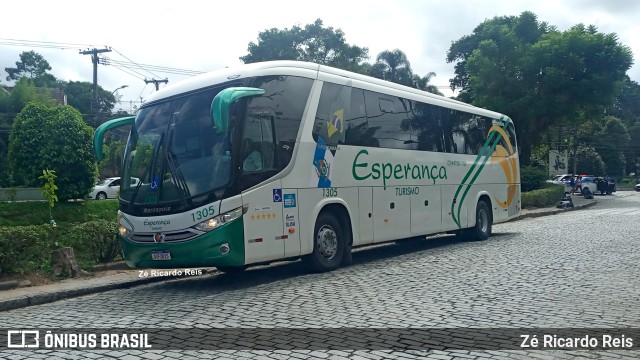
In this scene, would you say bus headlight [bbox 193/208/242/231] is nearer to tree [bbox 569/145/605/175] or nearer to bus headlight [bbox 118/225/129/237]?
bus headlight [bbox 118/225/129/237]

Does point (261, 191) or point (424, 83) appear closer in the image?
point (261, 191)

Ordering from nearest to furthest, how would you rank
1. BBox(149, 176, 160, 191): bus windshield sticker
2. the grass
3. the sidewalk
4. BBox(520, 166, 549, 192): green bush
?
1. the sidewalk
2. BBox(149, 176, 160, 191): bus windshield sticker
3. the grass
4. BBox(520, 166, 549, 192): green bush

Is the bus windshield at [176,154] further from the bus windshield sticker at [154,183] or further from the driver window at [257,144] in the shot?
the driver window at [257,144]

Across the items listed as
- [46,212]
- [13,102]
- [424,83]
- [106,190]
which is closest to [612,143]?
[424,83]

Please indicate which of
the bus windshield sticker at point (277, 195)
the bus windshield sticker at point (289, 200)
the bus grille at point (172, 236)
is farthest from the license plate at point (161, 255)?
the bus windshield sticker at point (289, 200)

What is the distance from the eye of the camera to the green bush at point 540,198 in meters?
31.0

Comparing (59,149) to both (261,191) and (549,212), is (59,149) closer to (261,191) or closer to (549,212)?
(261,191)

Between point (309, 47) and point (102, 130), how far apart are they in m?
42.2

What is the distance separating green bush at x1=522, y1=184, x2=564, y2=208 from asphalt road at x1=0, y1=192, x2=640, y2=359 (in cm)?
1898

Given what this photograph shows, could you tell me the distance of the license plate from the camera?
9266 mm

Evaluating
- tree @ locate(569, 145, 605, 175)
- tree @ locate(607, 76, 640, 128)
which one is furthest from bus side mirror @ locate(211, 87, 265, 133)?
tree @ locate(607, 76, 640, 128)

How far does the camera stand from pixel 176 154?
9391 millimetres

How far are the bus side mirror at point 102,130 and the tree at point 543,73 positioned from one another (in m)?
31.3

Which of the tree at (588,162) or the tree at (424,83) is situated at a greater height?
the tree at (424,83)
